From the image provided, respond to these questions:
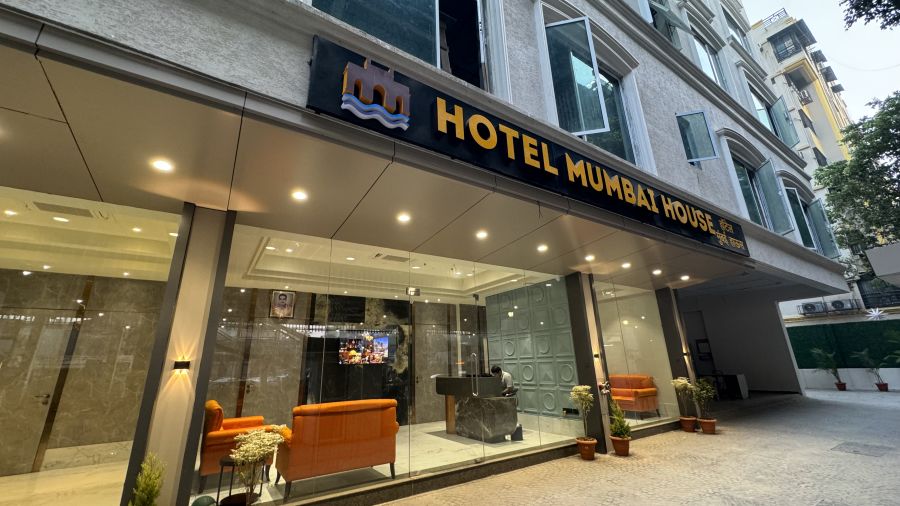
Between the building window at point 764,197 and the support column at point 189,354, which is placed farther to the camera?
the building window at point 764,197

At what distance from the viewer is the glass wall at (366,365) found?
388 centimetres

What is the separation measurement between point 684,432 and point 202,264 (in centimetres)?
833

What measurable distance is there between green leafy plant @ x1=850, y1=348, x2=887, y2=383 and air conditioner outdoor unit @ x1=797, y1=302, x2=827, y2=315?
3072 millimetres

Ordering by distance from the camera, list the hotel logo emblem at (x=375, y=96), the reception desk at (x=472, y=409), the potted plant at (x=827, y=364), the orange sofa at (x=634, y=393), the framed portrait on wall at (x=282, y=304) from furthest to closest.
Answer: the potted plant at (x=827, y=364)
the orange sofa at (x=634, y=393)
the reception desk at (x=472, y=409)
the framed portrait on wall at (x=282, y=304)
the hotel logo emblem at (x=375, y=96)

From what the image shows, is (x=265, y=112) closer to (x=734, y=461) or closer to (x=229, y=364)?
(x=229, y=364)

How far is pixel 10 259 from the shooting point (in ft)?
11.4

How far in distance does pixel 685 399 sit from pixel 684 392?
0.77 meters

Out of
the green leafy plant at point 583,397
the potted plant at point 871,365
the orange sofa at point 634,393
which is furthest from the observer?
the potted plant at point 871,365

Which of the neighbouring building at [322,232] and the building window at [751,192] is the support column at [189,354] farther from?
the building window at [751,192]

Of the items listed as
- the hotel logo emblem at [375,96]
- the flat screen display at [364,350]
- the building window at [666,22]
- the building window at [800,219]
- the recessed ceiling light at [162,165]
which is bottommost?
the flat screen display at [364,350]

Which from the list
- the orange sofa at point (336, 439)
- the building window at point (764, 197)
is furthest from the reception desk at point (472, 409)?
the building window at point (764, 197)

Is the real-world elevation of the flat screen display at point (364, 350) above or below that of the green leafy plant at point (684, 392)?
above

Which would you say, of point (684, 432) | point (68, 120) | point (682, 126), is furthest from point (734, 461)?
point (68, 120)

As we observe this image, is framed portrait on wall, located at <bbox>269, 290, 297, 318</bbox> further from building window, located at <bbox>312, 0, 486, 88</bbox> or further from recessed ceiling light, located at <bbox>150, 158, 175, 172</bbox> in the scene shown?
building window, located at <bbox>312, 0, 486, 88</bbox>
